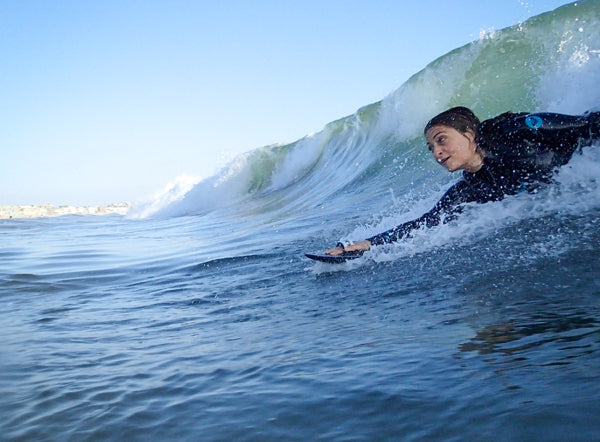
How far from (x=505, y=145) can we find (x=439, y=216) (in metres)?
0.81

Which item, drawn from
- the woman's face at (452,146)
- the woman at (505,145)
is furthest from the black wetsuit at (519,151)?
the woman's face at (452,146)

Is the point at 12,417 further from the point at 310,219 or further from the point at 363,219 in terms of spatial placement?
the point at 310,219

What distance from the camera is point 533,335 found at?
7.05 ft

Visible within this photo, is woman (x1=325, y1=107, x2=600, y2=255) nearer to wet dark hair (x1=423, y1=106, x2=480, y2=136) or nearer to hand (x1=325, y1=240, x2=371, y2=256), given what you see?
wet dark hair (x1=423, y1=106, x2=480, y2=136)

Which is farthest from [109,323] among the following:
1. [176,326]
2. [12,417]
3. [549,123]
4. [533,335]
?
[549,123]

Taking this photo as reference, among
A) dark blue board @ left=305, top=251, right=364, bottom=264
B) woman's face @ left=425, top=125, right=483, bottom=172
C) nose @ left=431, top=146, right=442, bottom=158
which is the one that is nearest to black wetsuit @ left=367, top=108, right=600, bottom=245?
woman's face @ left=425, top=125, right=483, bottom=172

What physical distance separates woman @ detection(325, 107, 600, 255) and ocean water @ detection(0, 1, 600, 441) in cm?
22

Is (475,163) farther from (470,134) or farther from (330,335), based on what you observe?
(330,335)

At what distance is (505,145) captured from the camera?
4348mm

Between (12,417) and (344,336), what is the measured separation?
1.37 metres

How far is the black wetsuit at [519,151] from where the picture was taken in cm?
417

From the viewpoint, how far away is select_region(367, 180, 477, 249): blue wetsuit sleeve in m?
4.79

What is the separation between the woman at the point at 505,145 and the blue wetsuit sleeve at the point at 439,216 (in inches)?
3.7

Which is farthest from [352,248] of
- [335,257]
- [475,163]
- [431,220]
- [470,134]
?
[470,134]
